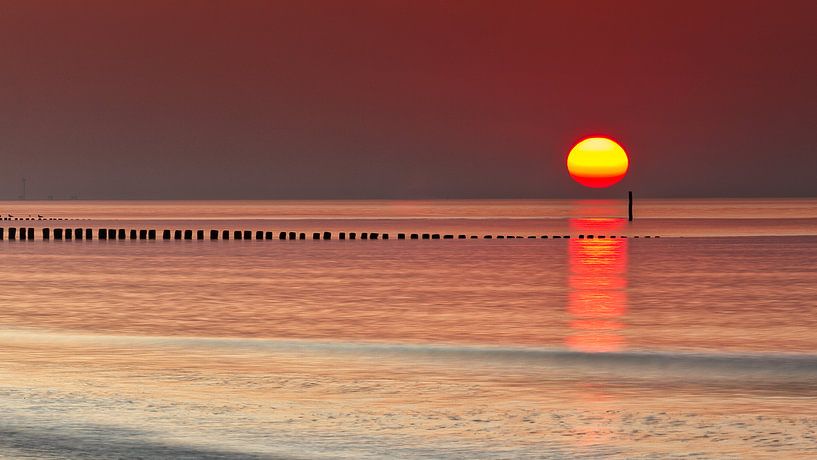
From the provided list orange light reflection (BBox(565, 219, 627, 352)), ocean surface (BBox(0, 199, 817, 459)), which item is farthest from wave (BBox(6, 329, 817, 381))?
orange light reflection (BBox(565, 219, 627, 352))

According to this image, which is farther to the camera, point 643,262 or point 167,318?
point 643,262

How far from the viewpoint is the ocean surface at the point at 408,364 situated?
12.7 metres

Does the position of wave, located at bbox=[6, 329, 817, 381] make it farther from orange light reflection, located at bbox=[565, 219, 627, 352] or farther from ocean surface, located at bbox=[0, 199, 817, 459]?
orange light reflection, located at bbox=[565, 219, 627, 352]

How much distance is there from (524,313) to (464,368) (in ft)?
33.8

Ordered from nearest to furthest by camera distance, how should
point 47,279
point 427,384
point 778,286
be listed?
point 427,384 → point 778,286 → point 47,279

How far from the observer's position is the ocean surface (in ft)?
41.7

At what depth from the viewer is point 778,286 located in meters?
38.1

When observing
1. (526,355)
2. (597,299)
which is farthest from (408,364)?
(597,299)

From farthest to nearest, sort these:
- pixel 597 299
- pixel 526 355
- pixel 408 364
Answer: pixel 597 299 < pixel 526 355 < pixel 408 364

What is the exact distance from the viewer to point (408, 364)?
19766 millimetres

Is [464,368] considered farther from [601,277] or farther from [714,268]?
[714,268]

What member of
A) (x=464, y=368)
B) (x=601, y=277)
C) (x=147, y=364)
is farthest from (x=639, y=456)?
(x=601, y=277)

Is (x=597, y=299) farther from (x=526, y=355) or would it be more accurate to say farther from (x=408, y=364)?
(x=408, y=364)

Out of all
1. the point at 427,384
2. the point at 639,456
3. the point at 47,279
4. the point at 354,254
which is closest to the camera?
the point at 639,456
